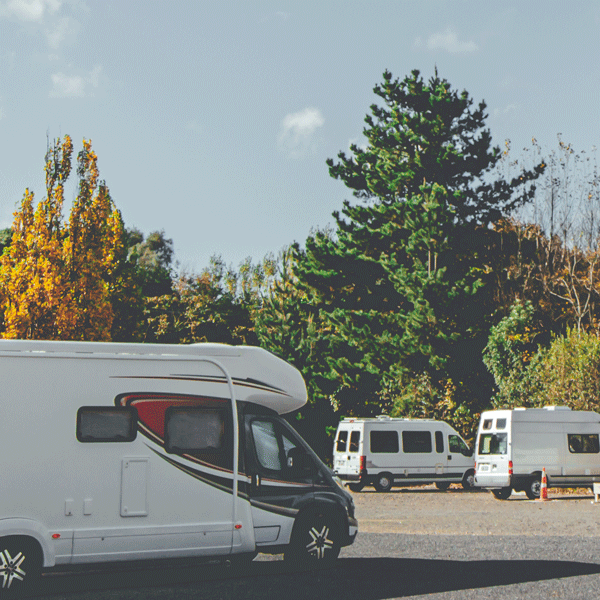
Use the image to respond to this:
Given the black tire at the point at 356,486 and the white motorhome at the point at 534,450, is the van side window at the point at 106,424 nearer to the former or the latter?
the white motorhome at the point at 534,450

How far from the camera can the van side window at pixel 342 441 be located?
91.0 feet

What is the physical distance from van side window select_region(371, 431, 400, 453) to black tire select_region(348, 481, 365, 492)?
116 cm

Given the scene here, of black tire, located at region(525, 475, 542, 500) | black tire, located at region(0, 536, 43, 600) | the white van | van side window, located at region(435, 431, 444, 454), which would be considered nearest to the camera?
black tire, located at region(0, 536, 43, 600)

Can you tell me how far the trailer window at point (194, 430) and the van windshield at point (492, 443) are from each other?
15.9 m

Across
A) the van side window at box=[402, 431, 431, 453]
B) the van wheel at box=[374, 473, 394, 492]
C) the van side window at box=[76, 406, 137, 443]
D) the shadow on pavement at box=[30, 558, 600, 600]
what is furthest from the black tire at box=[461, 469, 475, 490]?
the van side window at box=[76, 406, 137, 443]

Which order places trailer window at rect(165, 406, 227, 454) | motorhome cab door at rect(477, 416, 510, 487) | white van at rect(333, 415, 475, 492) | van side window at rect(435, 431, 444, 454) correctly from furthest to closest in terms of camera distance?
van side window at rect(435, 431, 444, 454) → white van at rect(333, 415, 475, 492) → motorhome cab door at rect(477, 416, 510, 487) → trailer window at rect(165, 406, 227, 454)

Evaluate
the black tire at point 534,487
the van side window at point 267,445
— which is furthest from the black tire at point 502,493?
the van side window at point 267,445

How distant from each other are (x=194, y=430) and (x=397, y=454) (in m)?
18.3

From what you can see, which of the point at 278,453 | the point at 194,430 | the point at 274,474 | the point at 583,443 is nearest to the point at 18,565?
the point at 194,430

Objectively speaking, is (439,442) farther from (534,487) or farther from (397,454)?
(534,487)

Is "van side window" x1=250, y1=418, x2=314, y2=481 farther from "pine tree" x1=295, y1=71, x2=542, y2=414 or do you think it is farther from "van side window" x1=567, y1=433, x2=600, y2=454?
"pine tree" x1=295, y1=71, x2=542, y2=414

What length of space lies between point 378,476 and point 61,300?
1148 centimetres

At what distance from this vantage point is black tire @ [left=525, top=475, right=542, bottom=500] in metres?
24.2

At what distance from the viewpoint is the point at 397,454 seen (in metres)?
27.3
